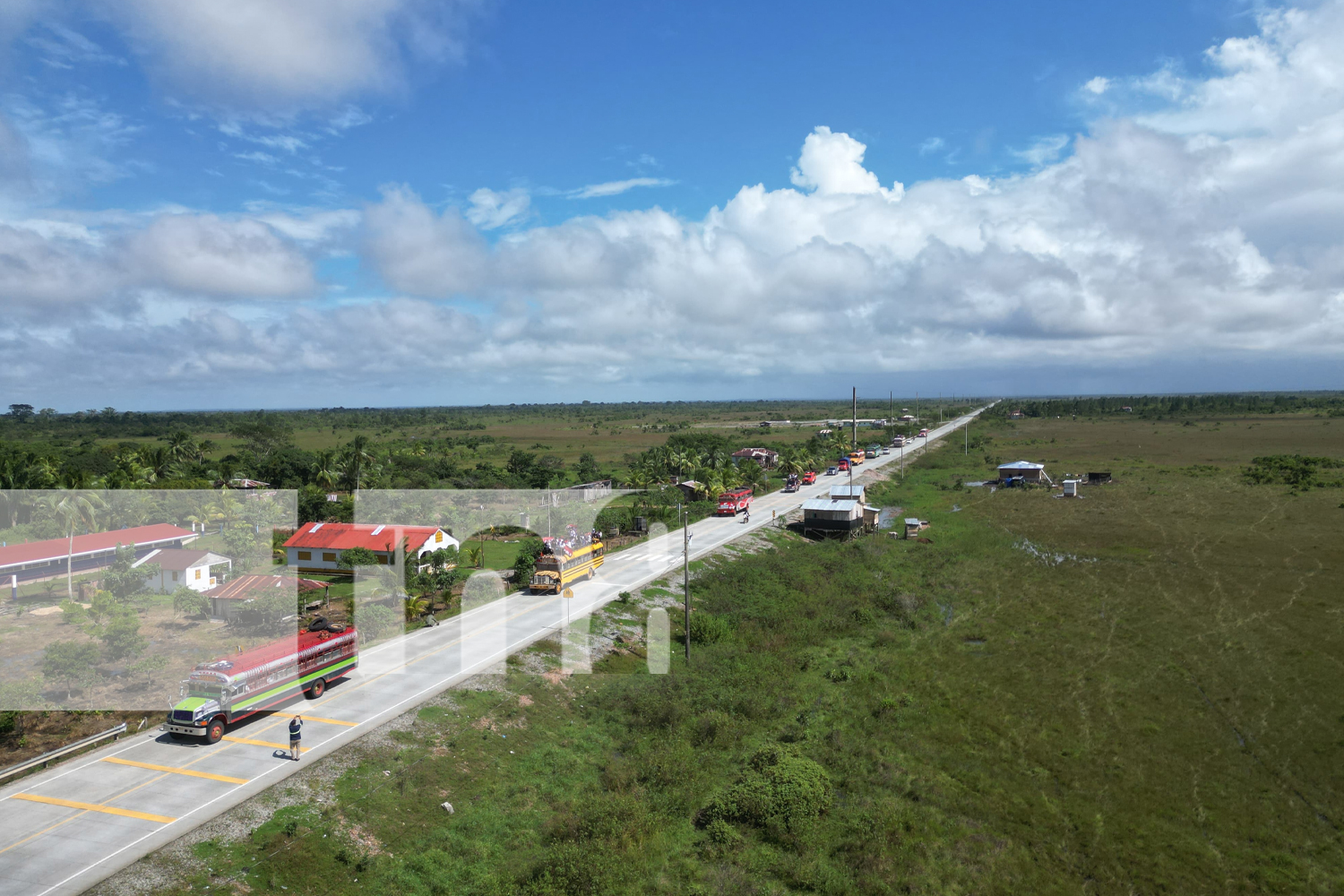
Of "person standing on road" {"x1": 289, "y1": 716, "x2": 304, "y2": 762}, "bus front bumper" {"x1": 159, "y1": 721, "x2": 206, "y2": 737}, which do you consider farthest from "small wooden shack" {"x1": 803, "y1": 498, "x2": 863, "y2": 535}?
"bus front bumper" {"x1": 159, "y1": 721, "x2": 206, "y2": 737}

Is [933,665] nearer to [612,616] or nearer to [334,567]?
[612,616]

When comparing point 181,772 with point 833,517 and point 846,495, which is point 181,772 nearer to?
point 833,517

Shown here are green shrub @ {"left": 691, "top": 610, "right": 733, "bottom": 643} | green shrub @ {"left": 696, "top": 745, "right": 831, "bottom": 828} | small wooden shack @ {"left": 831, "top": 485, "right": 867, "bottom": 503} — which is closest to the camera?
green shrub @ {"left": 696, "top": 745, "right": 831, "bottom": 828}

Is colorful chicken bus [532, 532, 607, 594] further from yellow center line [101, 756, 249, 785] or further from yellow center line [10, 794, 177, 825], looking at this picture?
yellow center line [10, 794, 177, 825]

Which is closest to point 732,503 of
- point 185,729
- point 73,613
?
point 73,613

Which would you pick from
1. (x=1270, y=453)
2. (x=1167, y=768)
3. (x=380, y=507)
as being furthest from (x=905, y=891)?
(x=1270, y=453)

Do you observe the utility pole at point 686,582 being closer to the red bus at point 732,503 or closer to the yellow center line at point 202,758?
the red bus at point 732,503

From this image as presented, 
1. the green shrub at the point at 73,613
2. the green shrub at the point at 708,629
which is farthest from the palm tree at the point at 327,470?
the green shrub at the point at 708,629

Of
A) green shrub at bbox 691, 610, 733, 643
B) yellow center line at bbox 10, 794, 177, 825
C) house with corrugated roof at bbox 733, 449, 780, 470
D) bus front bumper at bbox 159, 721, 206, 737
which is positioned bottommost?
green shrub at bbox 691, 610, 733, 643
